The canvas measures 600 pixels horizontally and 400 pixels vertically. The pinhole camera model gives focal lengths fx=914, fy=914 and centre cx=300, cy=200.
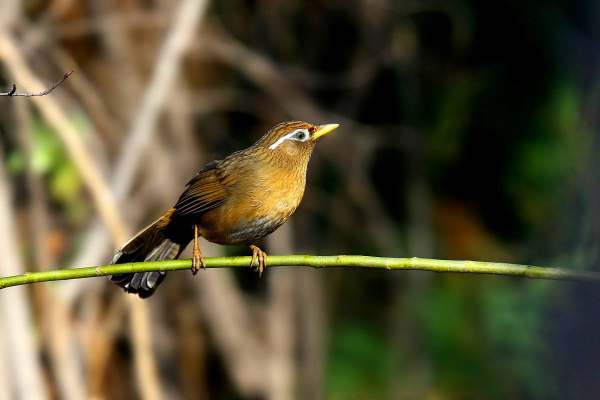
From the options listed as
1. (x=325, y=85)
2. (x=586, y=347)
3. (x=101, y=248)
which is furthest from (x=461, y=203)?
(x=586, y=347)

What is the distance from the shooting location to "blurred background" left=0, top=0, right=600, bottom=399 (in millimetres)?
5004

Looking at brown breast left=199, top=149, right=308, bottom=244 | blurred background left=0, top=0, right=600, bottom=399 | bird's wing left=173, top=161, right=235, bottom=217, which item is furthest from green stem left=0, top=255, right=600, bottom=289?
blurred background left=0, top=0, right=600, bottom=399

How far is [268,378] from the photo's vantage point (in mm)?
5797

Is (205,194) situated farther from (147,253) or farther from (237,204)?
(147,253)

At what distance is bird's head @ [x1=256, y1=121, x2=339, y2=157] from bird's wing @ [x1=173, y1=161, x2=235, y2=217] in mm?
191

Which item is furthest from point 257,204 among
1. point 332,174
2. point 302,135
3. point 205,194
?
point 332,174

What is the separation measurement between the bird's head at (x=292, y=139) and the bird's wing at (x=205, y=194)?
0.63 feet

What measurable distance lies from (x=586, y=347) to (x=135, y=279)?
1.64m

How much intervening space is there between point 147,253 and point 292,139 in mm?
639

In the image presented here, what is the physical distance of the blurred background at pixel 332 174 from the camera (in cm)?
500

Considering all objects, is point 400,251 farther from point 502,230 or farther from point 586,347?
point 586,347

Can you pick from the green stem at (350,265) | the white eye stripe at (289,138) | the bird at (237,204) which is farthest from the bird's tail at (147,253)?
the green stem at (350,265)

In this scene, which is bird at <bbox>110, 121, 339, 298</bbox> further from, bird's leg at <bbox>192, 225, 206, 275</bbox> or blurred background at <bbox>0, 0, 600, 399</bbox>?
blurred background at <bbox>0, 0, 600, 399</bbox>

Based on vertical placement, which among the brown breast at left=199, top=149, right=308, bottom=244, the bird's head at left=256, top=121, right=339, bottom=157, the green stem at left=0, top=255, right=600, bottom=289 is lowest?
the green stem at left=0, top=255, right=600, bottom=289
